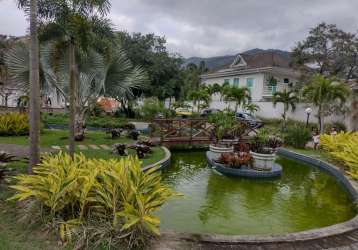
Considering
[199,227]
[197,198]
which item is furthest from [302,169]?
[199,227]

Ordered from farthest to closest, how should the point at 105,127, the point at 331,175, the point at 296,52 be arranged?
the point at 296,52 → the point at 105,127 → the point at 331,175

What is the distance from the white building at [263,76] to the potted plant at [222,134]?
1474 centimetres

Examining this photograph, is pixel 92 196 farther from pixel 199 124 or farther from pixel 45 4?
pixel 199 124

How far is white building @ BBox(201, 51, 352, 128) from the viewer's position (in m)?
29.3

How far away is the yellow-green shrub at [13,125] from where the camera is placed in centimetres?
1452

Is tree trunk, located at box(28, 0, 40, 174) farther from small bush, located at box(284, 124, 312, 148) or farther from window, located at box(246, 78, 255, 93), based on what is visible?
window, located at box(246, 78, 255, 93)

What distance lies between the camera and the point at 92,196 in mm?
4805

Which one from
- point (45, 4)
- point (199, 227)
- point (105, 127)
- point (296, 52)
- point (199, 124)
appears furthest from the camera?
point (296, 52)

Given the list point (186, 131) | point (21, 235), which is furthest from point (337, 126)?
point (21, 235)

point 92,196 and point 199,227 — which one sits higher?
point 92,196

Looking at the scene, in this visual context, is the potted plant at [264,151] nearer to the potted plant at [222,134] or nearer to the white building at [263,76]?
the potted plant at [222,134]

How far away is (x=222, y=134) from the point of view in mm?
12844

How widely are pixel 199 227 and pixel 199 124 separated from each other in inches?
393

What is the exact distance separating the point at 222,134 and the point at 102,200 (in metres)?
8.73
